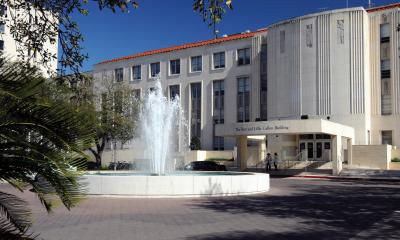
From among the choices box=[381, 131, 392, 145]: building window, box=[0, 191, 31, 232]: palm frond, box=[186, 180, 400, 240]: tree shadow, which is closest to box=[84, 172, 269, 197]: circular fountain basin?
box=[186, 180, 400, 240]: tree shadow

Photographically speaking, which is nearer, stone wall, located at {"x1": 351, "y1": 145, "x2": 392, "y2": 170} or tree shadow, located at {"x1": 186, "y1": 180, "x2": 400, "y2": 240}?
tree shadow, located at {"x1": 186, "y1": 180, "x2": 400, "y2": 240}

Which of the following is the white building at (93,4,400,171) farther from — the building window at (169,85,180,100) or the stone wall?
the building window at (169,85,180,100)

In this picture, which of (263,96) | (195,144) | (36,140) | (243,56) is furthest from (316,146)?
(36,140)

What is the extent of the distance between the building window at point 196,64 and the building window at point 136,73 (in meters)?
8.60

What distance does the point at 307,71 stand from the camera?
50.9 metres

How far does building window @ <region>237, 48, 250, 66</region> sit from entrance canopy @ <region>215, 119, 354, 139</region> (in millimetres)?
17730

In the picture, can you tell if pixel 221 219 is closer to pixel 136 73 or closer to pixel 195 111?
pixel 195 111

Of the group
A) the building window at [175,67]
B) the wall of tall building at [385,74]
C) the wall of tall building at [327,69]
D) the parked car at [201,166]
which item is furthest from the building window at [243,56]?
the parked car at [201,166]

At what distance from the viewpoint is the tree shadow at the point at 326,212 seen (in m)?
10.9

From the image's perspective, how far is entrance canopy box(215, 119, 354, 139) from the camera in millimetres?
37125

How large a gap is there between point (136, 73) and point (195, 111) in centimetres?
1141

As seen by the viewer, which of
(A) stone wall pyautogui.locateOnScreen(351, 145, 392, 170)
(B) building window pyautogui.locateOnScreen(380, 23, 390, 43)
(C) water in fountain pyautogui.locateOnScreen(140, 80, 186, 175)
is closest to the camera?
(C) water in fountain pyautogui.locateOnScreen(140, 80, 186, 175)

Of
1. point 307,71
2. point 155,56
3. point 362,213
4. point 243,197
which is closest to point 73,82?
point 362,213

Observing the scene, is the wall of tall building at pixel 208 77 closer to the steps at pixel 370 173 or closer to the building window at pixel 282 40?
the building window at pixel 282 40
